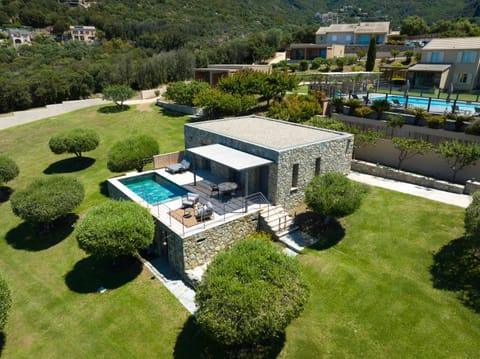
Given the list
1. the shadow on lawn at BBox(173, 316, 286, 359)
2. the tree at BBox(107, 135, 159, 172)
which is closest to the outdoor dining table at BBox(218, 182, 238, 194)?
the shadow on lawn at BBox(173, 316, 286, 359)

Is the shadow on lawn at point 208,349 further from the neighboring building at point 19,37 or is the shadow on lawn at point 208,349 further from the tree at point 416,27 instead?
the neighboring building at point 19,37

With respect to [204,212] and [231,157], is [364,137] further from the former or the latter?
[204,212]

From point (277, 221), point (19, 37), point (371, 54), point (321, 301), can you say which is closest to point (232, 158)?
point (277, 221)

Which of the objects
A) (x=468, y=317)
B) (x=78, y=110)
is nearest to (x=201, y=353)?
(x=468, y=317)

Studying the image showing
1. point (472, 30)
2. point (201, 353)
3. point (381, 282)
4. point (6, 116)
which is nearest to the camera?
point (201, 353)

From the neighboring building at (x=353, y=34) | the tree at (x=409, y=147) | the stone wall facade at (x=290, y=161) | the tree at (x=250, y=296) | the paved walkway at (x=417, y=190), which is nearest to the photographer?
the tree at (x=250, y=296)

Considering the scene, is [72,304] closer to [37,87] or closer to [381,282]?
[381,282]

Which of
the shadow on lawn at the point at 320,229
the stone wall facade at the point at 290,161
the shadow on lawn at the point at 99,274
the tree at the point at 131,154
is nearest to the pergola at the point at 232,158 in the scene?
the stone wall facade at the point at 290,161
